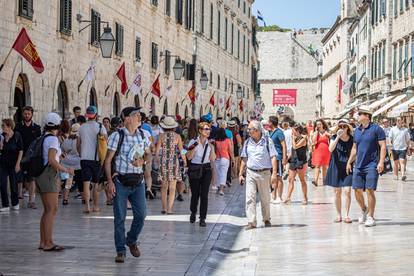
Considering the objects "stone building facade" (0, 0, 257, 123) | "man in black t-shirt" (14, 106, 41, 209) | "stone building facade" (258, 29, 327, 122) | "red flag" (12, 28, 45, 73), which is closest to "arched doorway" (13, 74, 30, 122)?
"stone building facade" (0, 0, 257, 123)

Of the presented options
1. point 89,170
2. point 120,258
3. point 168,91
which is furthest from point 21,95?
point 168,91

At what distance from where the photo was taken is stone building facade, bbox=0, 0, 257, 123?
19.4 meters

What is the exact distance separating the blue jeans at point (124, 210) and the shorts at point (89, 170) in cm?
512

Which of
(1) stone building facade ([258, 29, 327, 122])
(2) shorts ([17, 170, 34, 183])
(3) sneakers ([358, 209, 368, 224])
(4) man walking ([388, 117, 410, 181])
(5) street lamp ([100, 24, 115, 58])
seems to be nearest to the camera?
(3) sneakers ([358, 209, 368, 224])

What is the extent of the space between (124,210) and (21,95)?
36.4 feet

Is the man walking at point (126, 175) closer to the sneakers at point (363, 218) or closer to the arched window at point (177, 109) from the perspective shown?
the sneakers at point (363, 218)

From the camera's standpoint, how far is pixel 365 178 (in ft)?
42.9

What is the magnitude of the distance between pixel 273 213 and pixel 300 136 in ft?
10.4

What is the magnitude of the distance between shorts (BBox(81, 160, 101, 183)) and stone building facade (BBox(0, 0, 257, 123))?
4.28 meters

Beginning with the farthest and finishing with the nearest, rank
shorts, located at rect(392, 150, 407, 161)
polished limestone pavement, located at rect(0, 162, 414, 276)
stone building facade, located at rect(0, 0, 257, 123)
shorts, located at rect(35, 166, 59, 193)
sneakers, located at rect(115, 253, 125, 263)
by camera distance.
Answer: shorts, located at rect(392, 150, 407, 161), stone building facade, located at rect(0, 0, 257, 123), shorts, located at rect(35, 166, 59, 193), sneakers, located at rect(115, 253, 125, 263), polished limestone pavement, located at rect(0, 162, 414, 276)

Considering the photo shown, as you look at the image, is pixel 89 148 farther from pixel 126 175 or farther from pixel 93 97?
pixel 93 97

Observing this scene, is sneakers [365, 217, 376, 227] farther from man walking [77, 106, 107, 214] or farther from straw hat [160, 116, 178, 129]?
man walking [77, 106, 107, 214]

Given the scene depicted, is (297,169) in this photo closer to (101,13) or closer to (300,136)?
(300,136)

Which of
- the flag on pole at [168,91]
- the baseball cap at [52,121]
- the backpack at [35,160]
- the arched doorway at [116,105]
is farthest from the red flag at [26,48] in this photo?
the flag on pole at [168,91]
